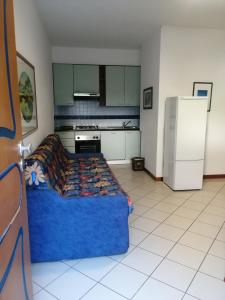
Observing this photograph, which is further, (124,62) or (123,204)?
(124,62)

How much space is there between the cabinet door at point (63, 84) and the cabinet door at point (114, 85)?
2.63 ft

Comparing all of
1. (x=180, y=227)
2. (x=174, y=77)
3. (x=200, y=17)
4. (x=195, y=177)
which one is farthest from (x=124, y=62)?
(x=180, y=227)

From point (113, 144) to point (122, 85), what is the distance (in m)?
1.33

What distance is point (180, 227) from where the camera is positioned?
248cm

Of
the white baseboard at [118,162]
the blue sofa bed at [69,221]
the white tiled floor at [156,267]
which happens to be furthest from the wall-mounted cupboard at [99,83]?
the blue sofa bed at [69,221]

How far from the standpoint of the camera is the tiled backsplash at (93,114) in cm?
518

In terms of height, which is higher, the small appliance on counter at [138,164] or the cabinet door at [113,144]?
the cabinet door at [113,144]

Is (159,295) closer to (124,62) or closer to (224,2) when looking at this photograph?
(224,2)

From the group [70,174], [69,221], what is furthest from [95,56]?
[69,221]

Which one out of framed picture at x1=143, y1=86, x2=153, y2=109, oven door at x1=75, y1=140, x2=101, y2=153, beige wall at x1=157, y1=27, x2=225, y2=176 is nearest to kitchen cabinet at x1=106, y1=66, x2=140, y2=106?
framed picture at x1=143, y1=86, x2=153, y2=109

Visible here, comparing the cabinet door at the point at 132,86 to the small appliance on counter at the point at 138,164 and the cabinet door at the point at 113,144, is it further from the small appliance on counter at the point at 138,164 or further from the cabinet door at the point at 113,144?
the small appliance on counter at the point at 138,164

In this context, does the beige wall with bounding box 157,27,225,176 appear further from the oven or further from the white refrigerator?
the oven

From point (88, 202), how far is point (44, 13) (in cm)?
274

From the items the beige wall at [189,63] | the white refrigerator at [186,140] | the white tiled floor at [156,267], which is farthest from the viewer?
the beige wall at [189,63]
